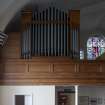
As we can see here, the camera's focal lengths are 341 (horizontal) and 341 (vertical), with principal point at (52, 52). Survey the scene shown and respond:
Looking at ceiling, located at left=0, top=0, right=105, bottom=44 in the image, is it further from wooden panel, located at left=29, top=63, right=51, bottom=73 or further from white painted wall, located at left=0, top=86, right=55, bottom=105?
white painted wall, located at left=0, top=86, right=55, bottom=105

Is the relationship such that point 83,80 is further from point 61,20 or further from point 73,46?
point 61,20

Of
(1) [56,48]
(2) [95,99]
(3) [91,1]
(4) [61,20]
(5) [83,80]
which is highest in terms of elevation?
(3) [91,1]

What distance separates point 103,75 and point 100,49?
6.17 m

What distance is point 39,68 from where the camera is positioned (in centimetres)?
996

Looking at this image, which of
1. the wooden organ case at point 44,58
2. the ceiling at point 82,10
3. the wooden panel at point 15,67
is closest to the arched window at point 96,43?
the ceiling at point 82,10

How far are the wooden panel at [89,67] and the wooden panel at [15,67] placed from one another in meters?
1.68

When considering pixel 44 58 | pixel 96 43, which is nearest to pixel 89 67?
pixel 44 58

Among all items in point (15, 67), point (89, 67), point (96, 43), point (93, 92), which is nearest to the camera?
point (15, 67)

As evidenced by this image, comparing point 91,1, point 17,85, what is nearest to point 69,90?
point 17,85

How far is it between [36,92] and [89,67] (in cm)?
173

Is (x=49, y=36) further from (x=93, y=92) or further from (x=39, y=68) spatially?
(x=93, y=92)

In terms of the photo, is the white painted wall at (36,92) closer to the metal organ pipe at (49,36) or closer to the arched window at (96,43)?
the metal organ pipe at (49,36)

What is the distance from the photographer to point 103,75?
33.0 feet

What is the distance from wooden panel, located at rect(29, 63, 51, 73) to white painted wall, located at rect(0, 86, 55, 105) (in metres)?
0.48
